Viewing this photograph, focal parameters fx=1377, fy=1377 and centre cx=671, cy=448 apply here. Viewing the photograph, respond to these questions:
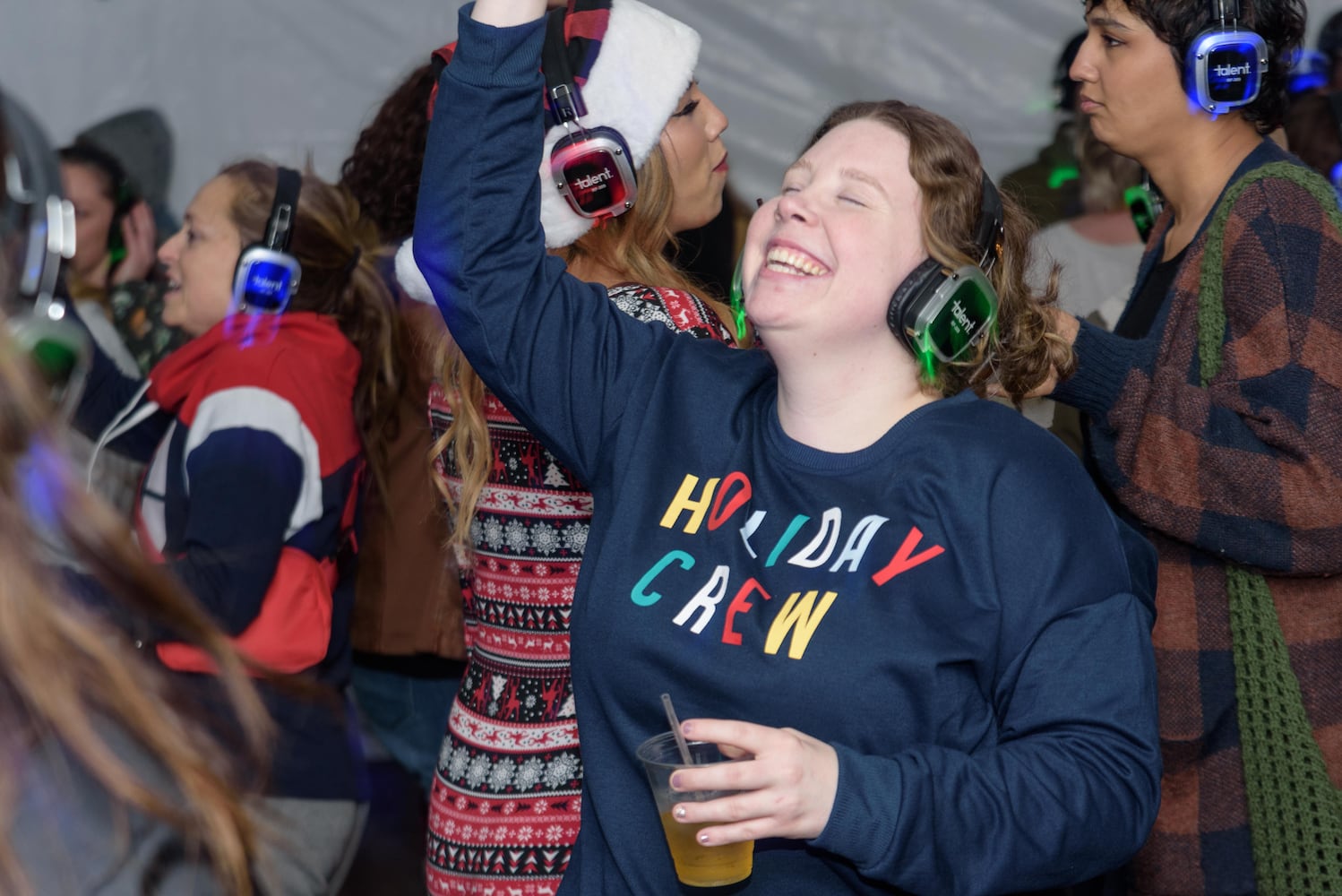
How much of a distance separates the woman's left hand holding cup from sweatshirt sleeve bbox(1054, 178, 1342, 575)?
93cm

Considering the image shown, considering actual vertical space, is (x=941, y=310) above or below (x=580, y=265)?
above

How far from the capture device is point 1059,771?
1.33 meters

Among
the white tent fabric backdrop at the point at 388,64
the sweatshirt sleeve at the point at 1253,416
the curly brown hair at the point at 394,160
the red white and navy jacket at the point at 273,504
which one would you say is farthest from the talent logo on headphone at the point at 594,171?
the white tent fabric backdrop at the point at 388,64

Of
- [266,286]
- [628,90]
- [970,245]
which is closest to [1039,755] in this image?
[970,245]

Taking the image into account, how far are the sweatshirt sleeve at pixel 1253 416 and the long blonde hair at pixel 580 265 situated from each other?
607 mm

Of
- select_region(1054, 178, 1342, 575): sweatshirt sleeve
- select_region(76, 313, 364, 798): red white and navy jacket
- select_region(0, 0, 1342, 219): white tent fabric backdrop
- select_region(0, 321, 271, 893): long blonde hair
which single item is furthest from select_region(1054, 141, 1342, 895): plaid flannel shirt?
select_region(0, 0, 1342, 219): white tent fabric backdrop

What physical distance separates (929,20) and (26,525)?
11.4ft

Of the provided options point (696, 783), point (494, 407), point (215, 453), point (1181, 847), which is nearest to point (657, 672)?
A: point (696, 783)

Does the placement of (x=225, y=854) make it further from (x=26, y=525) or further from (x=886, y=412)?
(x=886, y=412)

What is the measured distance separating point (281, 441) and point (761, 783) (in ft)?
4.98

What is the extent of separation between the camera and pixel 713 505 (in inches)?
60.9

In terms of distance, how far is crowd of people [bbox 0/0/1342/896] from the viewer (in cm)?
91

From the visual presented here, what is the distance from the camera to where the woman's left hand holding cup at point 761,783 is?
1.24 m

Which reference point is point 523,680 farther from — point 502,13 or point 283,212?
point 283,212
